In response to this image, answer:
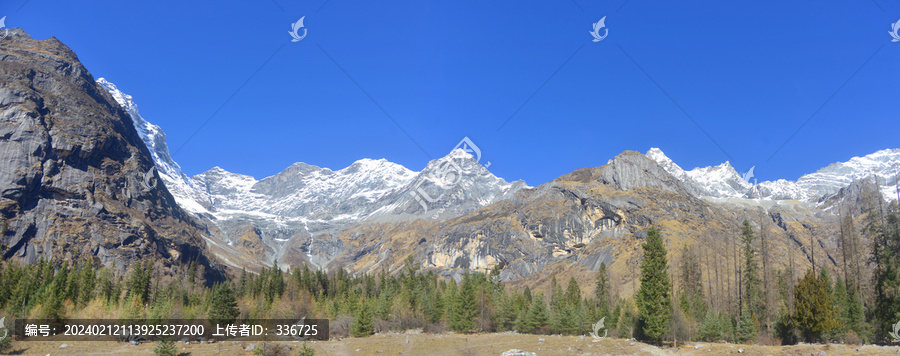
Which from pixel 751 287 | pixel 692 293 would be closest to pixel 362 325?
pixel 751 287

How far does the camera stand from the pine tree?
179 ft

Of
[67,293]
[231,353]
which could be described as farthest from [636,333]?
[67,293]

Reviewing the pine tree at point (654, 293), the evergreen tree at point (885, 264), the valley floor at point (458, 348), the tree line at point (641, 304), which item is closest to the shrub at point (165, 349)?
the valley floor at point (458, 348)

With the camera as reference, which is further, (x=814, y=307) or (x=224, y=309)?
(x=224, y=309)

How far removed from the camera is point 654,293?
5531cm

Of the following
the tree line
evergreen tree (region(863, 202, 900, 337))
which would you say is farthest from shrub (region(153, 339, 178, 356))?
evergreen tree (region(863, 202, 900, 337))

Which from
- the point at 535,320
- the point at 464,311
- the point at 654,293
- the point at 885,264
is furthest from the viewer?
the point at 464,311

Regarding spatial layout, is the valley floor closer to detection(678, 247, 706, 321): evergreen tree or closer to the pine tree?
the pine tree

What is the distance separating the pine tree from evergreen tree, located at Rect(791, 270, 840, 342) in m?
11.6

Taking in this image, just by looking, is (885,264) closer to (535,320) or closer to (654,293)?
(654,293)

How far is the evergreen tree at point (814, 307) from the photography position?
51.3 meters

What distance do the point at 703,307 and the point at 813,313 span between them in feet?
124

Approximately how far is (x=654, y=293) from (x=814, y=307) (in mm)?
13899

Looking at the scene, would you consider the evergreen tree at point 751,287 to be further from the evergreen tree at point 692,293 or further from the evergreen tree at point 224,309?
the evergreen tree at point 224,309
